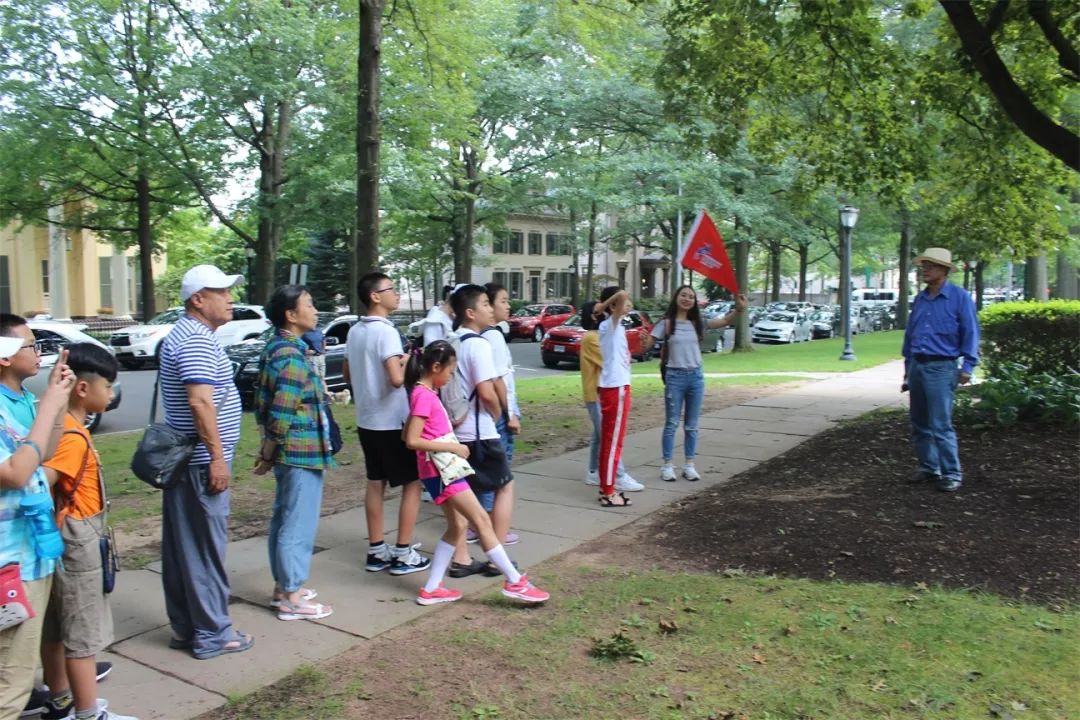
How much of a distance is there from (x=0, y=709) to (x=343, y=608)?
2.16 m

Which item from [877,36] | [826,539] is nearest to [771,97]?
[877,36]

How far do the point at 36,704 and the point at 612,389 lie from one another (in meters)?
4.46

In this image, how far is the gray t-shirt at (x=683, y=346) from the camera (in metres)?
7.55

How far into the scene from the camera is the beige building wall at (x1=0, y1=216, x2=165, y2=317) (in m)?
38.4

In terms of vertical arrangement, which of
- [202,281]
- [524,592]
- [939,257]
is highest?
[939,257]

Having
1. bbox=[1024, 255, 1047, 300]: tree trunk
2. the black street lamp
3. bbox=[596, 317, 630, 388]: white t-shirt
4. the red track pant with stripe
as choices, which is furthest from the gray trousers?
bbox=[1024, 255, 1047, 300]: tree trunk

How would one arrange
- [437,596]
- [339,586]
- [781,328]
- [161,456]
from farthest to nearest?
[781,328] < [339,586] < [437,596] < [161,456]

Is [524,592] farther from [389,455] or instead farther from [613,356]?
[613,356]

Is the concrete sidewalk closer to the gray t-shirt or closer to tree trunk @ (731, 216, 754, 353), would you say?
the gray t-shirt

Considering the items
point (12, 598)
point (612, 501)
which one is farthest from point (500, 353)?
point (12, 598)

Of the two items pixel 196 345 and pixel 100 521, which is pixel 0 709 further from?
pixel 196 345

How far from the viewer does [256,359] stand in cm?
→ 1381

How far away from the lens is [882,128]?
10586mm

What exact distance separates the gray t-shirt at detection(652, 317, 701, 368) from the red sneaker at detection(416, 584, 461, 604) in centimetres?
337
